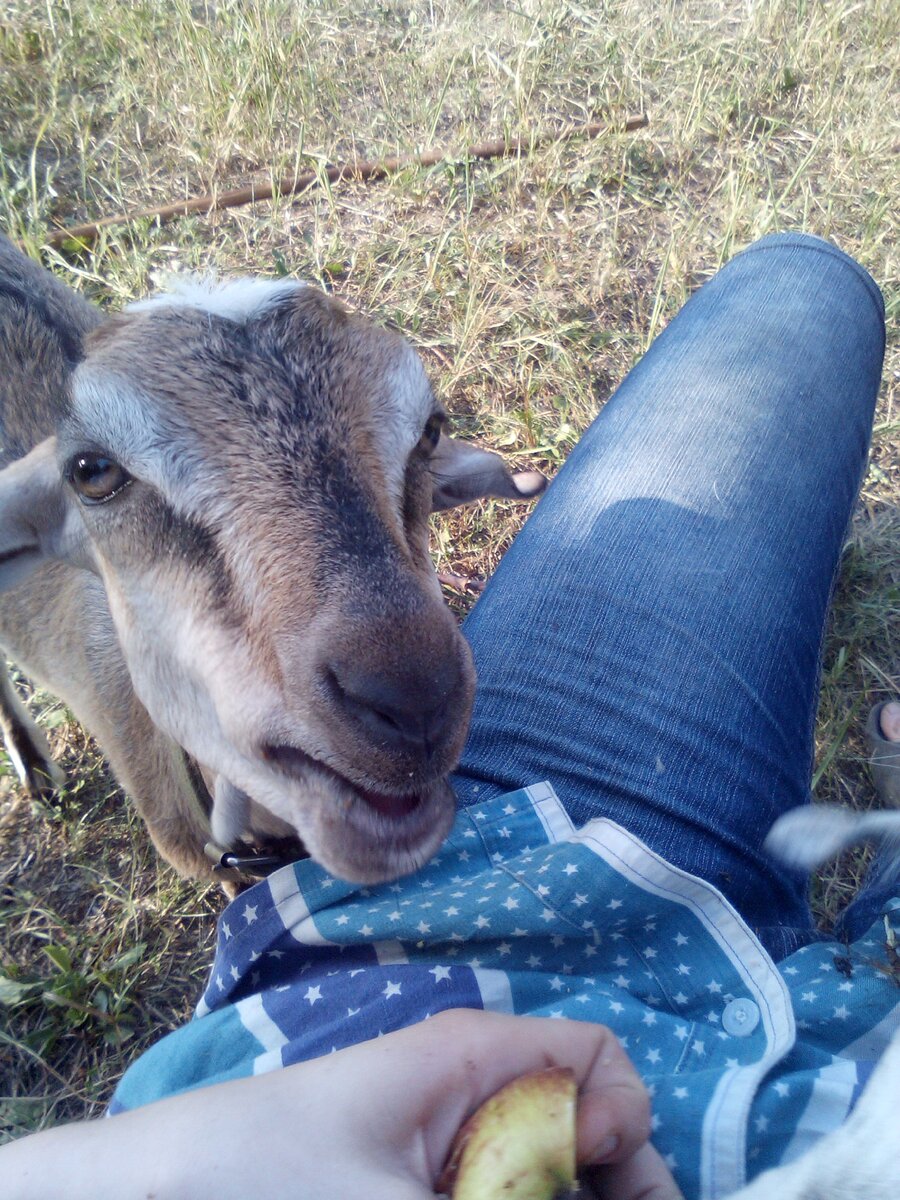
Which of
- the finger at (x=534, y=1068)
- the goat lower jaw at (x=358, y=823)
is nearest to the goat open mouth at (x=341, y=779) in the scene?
the goat lower jaw at (x=358, y=823)

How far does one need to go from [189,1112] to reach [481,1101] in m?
0.38

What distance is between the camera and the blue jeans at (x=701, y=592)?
2.10 m

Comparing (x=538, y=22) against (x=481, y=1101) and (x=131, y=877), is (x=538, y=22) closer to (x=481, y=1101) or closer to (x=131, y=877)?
(x=131, y=877)

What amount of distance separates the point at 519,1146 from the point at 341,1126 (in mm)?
223

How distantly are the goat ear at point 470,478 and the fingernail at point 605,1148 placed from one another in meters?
1.83

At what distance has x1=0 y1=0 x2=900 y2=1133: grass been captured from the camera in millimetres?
3537

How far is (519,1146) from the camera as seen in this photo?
94cm

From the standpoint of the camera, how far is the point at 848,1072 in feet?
5.04

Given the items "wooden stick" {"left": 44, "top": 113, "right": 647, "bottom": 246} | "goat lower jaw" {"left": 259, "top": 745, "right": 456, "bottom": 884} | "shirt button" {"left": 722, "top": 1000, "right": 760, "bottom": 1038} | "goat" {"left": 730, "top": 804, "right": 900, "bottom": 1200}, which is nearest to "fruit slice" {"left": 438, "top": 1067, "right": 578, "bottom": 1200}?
"goat" {"left": 730, "top": 804, "right": 900, "bottom": 1200}

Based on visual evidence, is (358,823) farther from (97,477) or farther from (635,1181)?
(97,477)

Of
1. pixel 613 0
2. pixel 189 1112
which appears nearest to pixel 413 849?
pixel 189 1112

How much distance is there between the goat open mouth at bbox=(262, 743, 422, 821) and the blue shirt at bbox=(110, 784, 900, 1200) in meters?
0.30

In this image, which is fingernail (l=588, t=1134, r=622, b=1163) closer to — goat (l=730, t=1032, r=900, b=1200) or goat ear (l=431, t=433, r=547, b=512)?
goat (l=730, t=1032, r=900, b=1200)

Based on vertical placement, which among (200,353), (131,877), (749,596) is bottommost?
(131,877)
